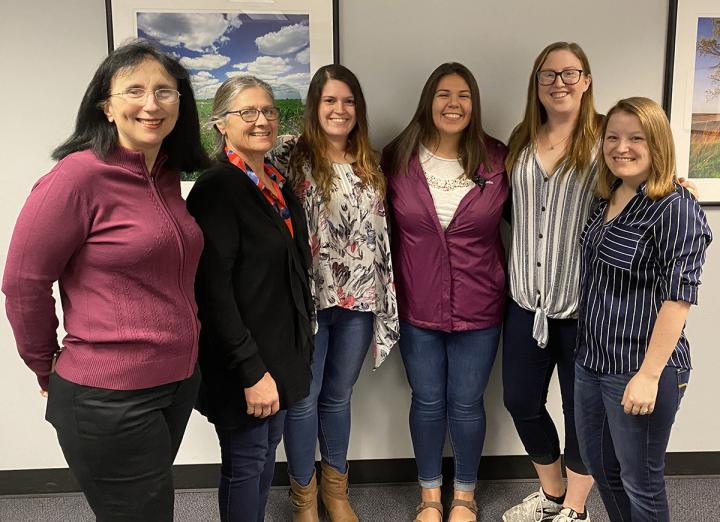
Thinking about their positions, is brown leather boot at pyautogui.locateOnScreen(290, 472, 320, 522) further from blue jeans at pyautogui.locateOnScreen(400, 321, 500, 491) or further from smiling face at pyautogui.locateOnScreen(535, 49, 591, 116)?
smiling face at pyautogui.locateOnScreen(535, 49, 591, 116)

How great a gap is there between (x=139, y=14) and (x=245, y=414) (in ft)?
4.72

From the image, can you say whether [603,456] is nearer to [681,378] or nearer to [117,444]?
[681,378]

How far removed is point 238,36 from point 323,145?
1.88ft

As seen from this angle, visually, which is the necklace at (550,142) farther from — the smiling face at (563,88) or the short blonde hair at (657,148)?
the short blonde hair at (657,148)

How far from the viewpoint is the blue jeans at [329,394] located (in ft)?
6.66

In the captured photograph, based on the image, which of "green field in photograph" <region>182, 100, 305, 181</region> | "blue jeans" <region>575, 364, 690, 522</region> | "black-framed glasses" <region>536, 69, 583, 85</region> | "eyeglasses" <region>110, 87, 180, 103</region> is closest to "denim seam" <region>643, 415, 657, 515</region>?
"blue jeans" <region>575, 364, 690, 522</region>

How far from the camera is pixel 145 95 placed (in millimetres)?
1242

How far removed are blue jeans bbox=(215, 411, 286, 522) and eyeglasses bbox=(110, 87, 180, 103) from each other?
30.9 inches

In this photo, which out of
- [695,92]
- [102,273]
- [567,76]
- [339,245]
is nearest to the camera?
[102,273]

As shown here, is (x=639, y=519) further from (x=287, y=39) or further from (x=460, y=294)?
(x=287, y=39)

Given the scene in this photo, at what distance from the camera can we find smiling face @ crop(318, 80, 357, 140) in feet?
6.27

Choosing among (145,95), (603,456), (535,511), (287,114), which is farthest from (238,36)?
(535,511)

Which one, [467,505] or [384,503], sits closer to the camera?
[467,505]

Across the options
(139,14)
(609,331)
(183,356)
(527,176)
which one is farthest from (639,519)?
(139,14)
